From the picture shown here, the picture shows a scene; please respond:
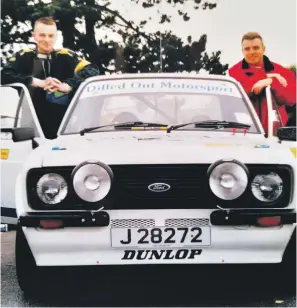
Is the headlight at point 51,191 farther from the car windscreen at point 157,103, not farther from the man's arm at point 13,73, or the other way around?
the man's arm at point 13,73

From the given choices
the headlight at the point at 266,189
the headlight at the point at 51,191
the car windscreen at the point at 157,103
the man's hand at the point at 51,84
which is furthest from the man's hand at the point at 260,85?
the headlight at the point at 51,191

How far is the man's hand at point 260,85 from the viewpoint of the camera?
690 centimetres

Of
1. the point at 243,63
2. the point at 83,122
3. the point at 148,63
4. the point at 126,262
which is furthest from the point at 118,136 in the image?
the point at 243,63

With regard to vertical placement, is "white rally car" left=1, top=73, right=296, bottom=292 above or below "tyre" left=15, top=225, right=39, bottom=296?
above

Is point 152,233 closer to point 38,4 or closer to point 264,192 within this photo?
point 264,192

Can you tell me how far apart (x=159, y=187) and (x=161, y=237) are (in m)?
0.28

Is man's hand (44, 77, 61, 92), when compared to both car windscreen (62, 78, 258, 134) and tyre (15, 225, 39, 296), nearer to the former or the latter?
car windscreen (62, 78, 258, 134)

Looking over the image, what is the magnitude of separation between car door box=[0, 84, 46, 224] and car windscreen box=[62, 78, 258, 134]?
425mm

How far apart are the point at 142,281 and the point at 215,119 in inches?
50.2

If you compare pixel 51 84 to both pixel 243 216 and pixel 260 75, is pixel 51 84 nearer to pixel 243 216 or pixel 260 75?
pixel 260 75

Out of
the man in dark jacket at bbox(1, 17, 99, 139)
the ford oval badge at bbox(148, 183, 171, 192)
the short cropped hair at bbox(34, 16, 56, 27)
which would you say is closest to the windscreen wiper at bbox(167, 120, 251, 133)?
the ford oval badge at bbox(148, 183, 171, 192)

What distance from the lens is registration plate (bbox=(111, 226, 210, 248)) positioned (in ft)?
12.8

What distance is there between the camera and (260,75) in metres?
7.11

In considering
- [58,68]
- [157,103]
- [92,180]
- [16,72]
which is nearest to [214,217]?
[92,180]
